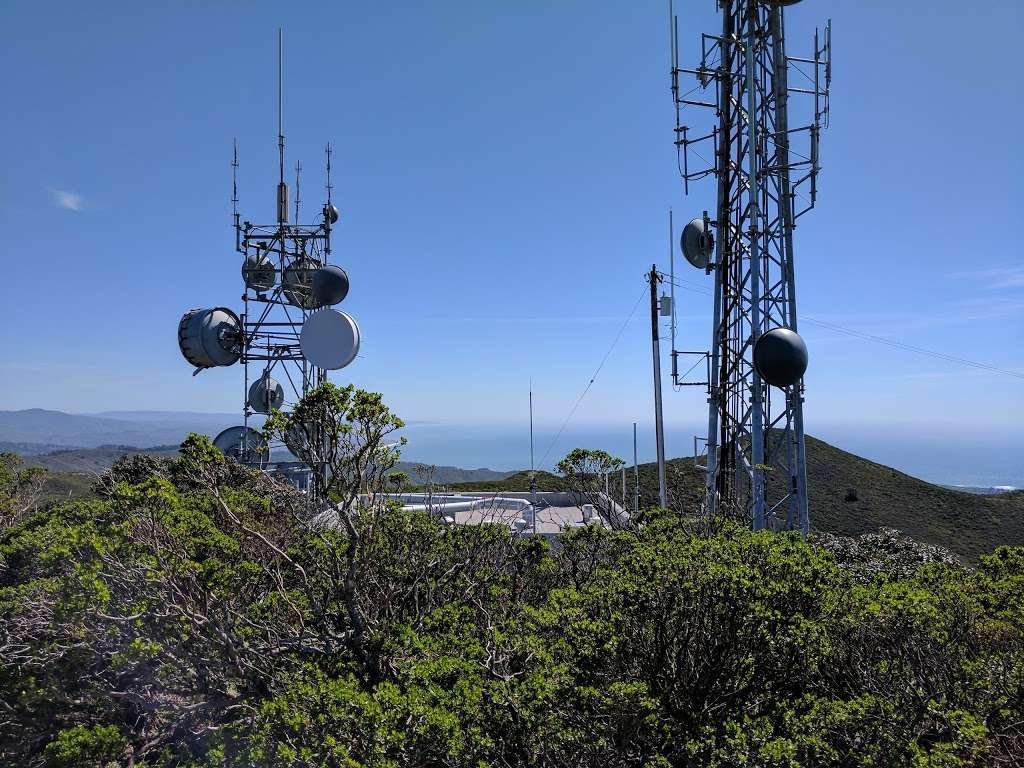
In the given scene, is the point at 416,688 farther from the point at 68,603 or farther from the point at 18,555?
the point at 18,555

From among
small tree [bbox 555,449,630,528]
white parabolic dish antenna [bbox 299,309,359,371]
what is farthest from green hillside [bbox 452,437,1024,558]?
small tree [bbox 555,449,630,528]

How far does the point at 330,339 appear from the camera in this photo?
17953mm

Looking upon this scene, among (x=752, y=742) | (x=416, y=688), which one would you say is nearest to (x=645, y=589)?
(x=752, y=742)

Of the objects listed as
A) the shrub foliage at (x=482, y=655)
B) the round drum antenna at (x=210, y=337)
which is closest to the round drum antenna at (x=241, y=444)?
the round drum antenna at (x=210, y=337)

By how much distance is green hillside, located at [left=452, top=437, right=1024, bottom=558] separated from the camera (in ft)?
143

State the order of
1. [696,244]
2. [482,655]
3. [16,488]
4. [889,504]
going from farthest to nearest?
[889,504] → [16,488] → [696,244] → [482,655]

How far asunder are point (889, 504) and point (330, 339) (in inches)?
1806

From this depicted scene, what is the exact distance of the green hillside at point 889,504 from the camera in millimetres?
43656

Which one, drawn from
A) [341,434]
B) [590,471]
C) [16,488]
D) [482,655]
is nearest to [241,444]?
[16,488]

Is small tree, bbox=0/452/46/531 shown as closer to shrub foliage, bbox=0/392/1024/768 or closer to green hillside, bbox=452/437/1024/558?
shrub foliage, bbox=0/392/1024/768

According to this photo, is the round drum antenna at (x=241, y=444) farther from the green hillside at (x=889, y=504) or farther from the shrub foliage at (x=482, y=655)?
the green hillside at (x=889, y=504)

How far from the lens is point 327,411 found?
25.5ft

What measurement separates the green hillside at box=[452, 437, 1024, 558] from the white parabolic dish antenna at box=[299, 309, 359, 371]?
79.8ft

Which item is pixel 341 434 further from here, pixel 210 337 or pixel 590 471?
pixel 210 337
